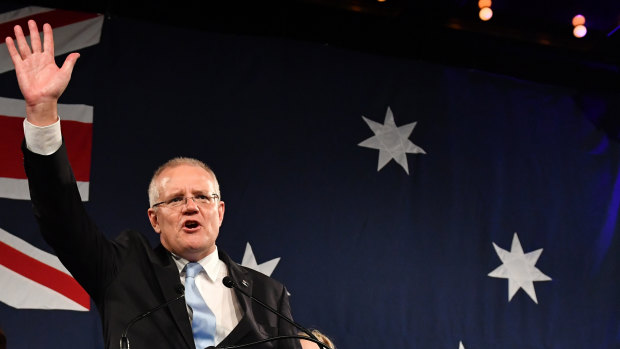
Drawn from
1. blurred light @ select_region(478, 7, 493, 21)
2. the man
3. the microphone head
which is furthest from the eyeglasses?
blurred light @ select_region(478, 7, 493, 21)

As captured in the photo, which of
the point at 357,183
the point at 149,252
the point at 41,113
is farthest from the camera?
the point at 357,183

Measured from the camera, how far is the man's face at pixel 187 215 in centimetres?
195

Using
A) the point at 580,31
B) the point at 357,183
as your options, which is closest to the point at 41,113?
the point at 357,183

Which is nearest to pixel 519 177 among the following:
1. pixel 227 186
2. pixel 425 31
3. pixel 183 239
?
pixel 425 31

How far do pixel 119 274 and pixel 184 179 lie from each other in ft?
1.04

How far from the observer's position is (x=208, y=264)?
1.97 m

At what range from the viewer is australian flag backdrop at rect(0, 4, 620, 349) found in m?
3.38

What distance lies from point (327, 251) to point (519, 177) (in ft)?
4.16

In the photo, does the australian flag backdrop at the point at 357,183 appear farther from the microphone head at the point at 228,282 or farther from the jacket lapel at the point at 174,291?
the microphone head at the point at 228,282

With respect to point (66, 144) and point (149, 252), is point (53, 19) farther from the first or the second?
point (149, 252)

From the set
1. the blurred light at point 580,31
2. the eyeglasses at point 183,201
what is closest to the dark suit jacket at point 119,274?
the eyeglasses at point 183,201

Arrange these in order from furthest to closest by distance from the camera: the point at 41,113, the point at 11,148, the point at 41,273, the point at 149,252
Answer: the point at 11,148 < the point at 41,273 < the point at 149,252 < the point at 41,113

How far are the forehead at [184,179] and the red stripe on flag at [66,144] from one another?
4.80 ft

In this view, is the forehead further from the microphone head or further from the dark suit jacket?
the microphone head
